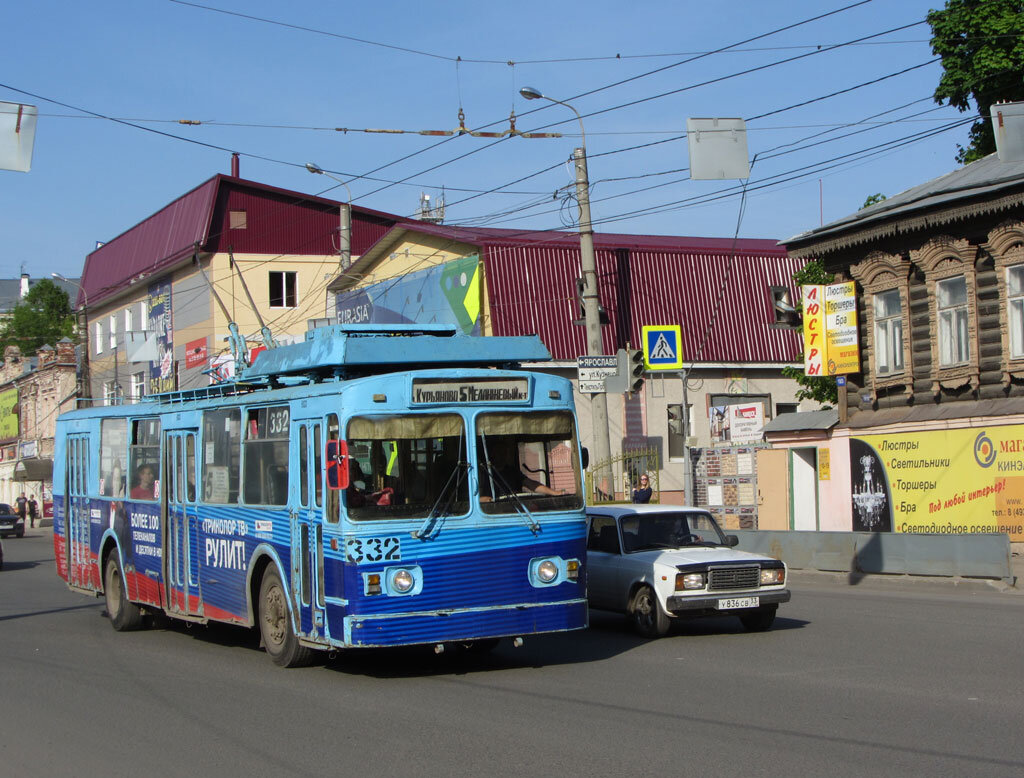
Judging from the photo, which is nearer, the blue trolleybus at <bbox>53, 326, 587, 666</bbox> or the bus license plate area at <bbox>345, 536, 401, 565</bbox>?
the bus license plate area at <bbox>345, 536, 401, 565</bbox>

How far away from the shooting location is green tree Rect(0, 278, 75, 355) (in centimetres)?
10606

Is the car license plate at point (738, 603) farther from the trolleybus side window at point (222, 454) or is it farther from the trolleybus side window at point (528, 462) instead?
the trolleybus side window at point (222, 454)

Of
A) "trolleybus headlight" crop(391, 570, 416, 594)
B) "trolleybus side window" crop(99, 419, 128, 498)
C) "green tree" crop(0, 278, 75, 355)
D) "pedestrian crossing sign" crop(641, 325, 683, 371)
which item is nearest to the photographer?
"trolleybus headlight" crop(391, 570, 416, 594)

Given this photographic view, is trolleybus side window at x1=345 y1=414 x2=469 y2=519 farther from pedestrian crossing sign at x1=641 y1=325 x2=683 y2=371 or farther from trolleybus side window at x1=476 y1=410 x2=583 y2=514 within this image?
pedestrian crossing sign at x1=641 y1=325 x2=683 y2=371

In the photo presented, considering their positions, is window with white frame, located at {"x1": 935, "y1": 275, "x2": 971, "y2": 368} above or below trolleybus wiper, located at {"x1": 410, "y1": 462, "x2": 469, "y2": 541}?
above

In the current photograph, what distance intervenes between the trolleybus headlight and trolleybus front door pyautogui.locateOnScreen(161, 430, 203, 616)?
4097 mm

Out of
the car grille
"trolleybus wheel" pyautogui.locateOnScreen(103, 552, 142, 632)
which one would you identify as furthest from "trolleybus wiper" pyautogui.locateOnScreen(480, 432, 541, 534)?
"trolleybus wheel" pyautogui.locateOnScreen(103, 552, 142, 632)

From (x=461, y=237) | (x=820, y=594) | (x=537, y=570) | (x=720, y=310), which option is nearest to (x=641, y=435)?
(x=720, y=310)

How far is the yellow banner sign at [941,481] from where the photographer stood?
23172 millimetres

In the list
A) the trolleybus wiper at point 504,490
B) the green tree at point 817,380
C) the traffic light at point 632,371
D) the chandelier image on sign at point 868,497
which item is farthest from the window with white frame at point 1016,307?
the trolleybus wiper at point 504,490

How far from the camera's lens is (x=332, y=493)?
416 inches

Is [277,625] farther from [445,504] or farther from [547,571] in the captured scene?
[547,571]

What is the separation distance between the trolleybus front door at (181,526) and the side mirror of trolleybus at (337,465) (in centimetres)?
402

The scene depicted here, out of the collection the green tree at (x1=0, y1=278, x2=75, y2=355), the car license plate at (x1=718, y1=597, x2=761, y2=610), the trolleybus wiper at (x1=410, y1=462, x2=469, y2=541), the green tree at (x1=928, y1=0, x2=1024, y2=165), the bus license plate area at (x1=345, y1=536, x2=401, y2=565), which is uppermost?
the green tree at (x1=0, y1=278, x2=75, y2=355)
